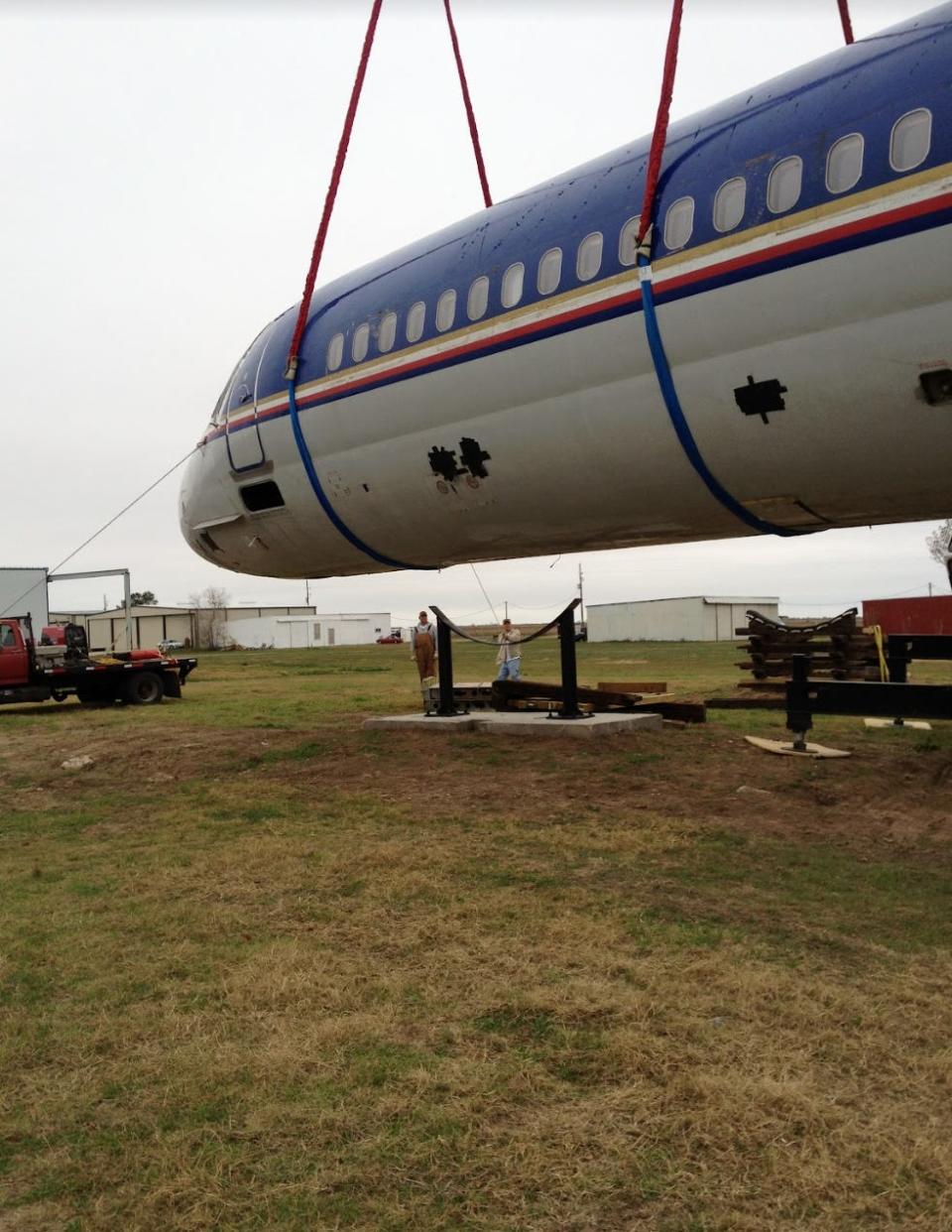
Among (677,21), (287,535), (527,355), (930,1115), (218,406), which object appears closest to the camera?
(930,1115)

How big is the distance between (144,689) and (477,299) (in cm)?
1698

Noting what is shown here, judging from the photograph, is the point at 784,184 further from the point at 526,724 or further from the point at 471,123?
the point at 526,724

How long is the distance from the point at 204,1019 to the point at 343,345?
6.58 metres

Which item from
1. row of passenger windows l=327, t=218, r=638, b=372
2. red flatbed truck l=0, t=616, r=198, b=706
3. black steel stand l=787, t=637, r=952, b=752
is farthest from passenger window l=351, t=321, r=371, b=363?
red flatbed truck l=0, t=616, r=198, b=706

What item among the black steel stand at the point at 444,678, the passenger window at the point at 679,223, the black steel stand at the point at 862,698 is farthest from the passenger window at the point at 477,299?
the black steel stand at the point at 444,678

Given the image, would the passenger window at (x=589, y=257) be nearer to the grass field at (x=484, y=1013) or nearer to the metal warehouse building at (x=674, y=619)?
the grass field at (x=484, y=1013)

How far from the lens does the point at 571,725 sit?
1284cm

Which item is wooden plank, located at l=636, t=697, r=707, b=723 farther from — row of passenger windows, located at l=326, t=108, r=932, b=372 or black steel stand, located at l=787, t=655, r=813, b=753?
row of passenger windows, located at l=326, t=108, r=932, b=372

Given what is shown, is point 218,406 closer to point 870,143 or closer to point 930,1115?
point 870,143

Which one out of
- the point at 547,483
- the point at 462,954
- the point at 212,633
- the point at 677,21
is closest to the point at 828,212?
the point at 677,21

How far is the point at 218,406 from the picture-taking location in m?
11.1

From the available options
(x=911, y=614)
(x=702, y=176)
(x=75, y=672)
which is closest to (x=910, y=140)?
(x=702, y=176)

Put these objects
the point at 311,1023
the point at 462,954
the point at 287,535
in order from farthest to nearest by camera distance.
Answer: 1. the point at 287,535
2. the point at 462,954
3. the point at 311,1023

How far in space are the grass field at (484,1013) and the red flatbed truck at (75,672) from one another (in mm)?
→ 12657
